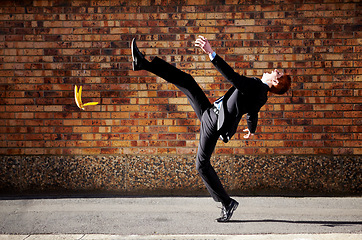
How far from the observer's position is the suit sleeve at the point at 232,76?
111 inches

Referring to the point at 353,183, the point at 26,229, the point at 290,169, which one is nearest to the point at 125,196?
the point at 26,229

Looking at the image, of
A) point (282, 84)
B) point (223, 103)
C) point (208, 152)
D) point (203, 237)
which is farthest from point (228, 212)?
point (282, 84)

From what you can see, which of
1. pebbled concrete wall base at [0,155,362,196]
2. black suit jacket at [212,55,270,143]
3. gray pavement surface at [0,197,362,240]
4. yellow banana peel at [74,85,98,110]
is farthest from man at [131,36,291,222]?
yellow banana peel at [74,85,98,110]

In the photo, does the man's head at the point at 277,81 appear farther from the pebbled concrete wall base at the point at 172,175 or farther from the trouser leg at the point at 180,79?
the pebbled concrete wall base at the point at 172,175

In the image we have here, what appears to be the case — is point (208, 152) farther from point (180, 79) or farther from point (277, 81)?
point (277, 81)

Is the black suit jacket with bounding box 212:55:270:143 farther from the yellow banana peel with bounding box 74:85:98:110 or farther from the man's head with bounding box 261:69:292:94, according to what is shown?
the yellow banana peel with bounding box 74:85:98:110

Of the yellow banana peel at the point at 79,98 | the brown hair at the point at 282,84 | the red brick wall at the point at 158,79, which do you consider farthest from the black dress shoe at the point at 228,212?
the yellow banana peel at the point at 79,98

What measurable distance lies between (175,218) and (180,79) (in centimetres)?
166

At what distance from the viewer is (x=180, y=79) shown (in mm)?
3438

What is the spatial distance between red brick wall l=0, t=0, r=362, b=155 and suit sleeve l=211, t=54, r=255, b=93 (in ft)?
5.43

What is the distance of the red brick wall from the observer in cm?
457

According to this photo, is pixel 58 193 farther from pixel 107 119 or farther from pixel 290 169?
pixel 290 169

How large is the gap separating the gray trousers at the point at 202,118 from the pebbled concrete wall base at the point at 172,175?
3.89 feet

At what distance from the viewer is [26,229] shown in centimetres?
338
